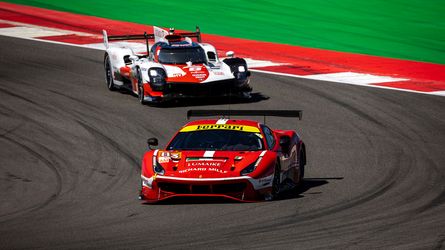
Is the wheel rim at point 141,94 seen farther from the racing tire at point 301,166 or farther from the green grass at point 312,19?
the green grass at point 312,19

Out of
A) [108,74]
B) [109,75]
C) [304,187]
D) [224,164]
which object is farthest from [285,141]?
[108,74]

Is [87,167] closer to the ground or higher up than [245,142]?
closer to the ground

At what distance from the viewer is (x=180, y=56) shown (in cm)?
2305

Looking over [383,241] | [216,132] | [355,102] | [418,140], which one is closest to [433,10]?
[355,102]

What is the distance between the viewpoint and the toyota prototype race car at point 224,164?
43.8 ft

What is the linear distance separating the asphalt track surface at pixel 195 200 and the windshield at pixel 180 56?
3.44 feet

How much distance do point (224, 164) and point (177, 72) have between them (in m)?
9.11

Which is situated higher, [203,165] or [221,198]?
[203,165]

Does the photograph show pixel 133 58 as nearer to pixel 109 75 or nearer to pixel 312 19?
pixel 109 75

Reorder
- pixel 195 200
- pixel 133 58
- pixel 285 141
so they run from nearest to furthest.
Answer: pixel 195 200, pixel 285 141, pixel 133 58

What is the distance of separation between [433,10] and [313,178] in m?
19.3

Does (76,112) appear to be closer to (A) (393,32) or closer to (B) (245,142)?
(B) (245,142)

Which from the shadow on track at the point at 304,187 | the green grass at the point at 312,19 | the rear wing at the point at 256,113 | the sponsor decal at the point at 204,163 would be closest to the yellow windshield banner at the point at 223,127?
the rear wing at the point at 256,113

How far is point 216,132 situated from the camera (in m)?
14.8
